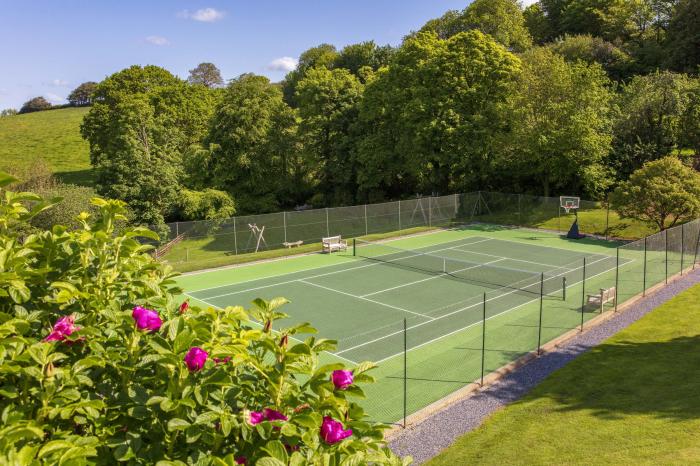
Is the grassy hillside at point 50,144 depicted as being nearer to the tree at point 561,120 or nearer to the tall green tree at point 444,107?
the tall green tree at point 444,107

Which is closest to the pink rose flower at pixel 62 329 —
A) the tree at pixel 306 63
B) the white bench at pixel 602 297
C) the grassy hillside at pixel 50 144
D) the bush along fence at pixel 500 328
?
the bush along fence at pixel 500 328

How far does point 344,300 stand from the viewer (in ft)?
67.1

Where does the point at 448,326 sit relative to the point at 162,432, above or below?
below

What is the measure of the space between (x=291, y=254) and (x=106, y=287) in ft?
84.7

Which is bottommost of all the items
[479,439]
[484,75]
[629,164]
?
[479,439]

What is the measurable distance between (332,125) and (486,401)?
Answer: 123ft

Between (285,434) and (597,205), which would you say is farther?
(597,205)

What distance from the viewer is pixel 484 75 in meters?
39.4

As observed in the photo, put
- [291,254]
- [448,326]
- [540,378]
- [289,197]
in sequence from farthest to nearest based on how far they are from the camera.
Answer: [289,197] < [291,254] < [448,326] < [540,378]

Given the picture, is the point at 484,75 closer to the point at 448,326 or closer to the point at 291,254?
the point at 291,254

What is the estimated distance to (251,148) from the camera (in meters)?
48.2

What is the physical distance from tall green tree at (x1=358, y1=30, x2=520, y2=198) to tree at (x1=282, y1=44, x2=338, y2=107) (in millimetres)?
40279

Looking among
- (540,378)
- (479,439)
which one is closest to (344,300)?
(540,378)

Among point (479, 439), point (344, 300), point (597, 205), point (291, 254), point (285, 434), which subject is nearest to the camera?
point (285, 434)
